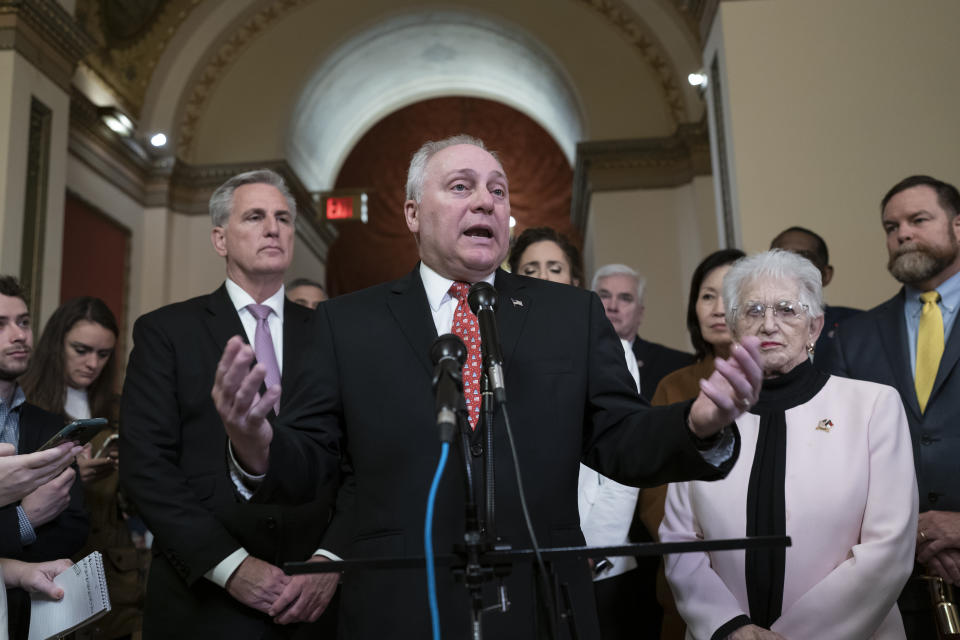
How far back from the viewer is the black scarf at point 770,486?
2.29 meters

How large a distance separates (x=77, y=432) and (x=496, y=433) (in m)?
1.15

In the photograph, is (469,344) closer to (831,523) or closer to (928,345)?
(831,523)

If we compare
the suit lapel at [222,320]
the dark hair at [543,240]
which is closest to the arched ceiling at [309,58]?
the dark hair at [543,240]

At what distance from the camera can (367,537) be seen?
5.96 feet

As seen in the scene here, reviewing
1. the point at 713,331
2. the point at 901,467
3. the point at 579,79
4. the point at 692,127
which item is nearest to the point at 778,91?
the point at 713,331

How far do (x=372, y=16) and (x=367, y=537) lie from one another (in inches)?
373

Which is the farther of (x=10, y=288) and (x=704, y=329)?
(x=704, y=329)

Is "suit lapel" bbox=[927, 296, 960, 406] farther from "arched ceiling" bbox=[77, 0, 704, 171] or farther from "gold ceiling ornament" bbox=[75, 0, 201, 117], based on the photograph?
"gold ceiling ornament" bbox=[75, 0, 201, 117]

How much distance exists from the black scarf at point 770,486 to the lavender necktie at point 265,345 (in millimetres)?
1340

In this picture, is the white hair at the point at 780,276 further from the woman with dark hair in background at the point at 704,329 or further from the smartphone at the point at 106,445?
the smartphone at the point at 106,445

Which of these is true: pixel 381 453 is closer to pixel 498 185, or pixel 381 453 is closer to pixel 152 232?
pixel 498 185

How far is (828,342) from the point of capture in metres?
3.40

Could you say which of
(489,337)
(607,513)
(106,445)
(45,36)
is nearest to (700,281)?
(607,513)

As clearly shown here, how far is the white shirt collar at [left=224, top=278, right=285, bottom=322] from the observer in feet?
9.18
